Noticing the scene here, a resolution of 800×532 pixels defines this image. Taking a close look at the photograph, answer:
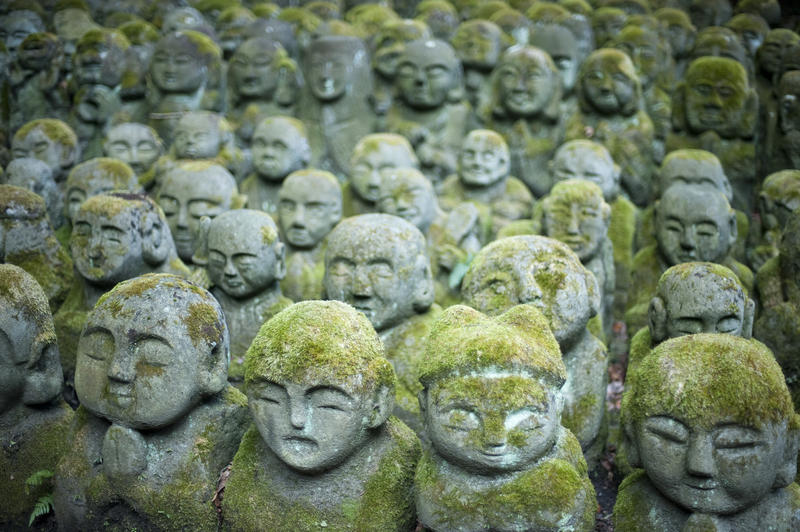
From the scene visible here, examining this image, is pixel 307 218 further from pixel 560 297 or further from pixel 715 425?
pixel 715 425

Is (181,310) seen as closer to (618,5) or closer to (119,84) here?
(119,84)

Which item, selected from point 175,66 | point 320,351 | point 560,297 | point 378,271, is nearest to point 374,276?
point 378,271

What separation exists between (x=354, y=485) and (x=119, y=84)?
11.7 m

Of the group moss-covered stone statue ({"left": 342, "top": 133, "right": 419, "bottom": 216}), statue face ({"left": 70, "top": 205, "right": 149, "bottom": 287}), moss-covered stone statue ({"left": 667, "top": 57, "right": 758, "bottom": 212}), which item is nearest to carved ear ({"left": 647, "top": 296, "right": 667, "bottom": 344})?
statue face ({"left": 70, "top": 205, "right": 149, "bottom": 287})

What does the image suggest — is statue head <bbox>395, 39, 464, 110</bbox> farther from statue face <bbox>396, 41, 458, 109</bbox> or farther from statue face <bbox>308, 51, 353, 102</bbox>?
statue face <bbox>308, 51, 353, 102</bbox>

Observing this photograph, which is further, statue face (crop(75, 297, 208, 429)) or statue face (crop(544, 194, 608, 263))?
statue face (crop(544, 194, 608, 263))

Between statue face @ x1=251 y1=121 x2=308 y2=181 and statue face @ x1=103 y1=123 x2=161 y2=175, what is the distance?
1.71 metres

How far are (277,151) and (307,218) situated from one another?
219 centimetres

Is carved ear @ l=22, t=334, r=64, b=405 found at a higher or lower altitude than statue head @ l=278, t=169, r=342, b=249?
higher

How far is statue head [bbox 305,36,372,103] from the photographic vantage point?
14.5 meters

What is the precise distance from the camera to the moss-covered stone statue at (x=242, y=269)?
8203mm

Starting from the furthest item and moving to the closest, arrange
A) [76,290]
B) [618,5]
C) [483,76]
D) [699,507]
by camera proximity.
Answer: [618,5], [483,76], [76,290], [699,507]

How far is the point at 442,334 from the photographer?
17.1 feet

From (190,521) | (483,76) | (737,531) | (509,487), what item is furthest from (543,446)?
(483,76)
